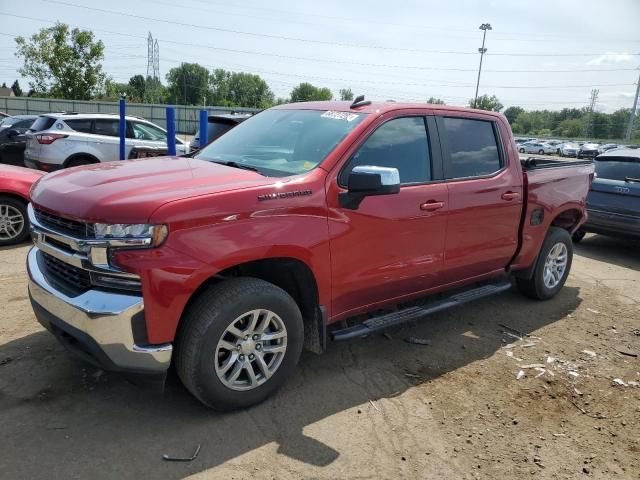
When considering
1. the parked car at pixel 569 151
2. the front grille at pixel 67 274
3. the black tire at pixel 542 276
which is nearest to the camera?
the front grille at pixel 67 274

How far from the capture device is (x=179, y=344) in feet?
9.46

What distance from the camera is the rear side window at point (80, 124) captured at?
397 inches

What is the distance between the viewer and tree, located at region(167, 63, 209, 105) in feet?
333

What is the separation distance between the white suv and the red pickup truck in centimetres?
678

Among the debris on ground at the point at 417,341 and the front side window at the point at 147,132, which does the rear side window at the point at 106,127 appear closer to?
the front side window at the point at 147,132

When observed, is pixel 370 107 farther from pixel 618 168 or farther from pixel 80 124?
pixel 80 124

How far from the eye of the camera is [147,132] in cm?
1102

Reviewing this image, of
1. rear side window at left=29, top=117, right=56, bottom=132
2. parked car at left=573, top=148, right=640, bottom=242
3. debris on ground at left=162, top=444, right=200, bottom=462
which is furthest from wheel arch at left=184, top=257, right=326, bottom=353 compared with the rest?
rear side window at left=29, top=117, right=56, bottom=132

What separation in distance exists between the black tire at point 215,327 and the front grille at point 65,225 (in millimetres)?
701

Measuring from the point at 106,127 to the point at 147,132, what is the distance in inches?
33.5

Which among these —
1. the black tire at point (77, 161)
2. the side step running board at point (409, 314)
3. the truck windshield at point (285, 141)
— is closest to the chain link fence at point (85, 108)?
the black tire at point (77, 161)

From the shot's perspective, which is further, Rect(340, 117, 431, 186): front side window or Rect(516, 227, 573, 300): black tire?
Rect(516, 227, 573, 300): black tire

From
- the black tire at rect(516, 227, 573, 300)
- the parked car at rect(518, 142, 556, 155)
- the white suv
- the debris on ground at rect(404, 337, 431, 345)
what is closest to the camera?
the debris on ground at rect(404, 337, 431, 345)

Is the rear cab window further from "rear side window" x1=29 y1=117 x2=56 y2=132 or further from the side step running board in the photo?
"rear side window" x1=29 y1=117 x2=56 y2=132
